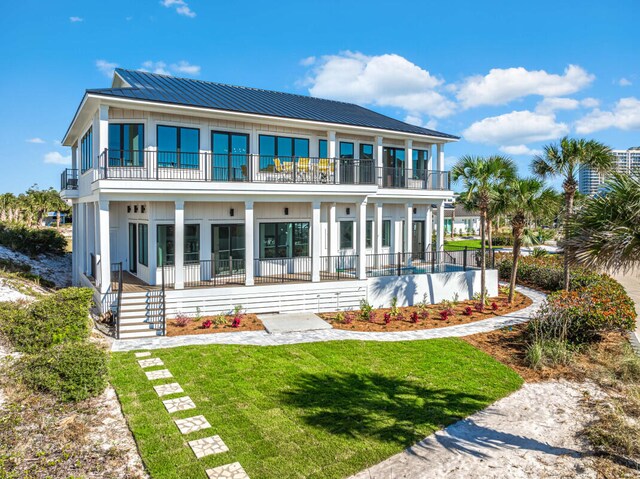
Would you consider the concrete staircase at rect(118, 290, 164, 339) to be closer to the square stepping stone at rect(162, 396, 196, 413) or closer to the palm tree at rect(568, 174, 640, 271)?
the square stepping stone at rect(162, 396, 196, 413)

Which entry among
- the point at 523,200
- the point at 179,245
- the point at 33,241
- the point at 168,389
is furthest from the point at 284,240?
the point at 33,241

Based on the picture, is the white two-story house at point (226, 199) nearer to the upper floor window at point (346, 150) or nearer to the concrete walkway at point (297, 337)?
the upper floor window at point (346, 150)

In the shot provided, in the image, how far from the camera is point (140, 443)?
7.37 m

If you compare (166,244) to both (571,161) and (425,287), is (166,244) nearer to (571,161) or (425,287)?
(425,287)

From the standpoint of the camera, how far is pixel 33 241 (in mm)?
28031

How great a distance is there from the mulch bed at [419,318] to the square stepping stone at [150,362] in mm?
6294

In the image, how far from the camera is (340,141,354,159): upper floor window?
2208cm

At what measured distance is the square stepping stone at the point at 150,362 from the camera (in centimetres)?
1114

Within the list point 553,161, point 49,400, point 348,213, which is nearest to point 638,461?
point 49,400

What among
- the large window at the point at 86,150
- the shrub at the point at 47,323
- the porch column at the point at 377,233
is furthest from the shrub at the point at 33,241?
the porch column at the point at 377,233

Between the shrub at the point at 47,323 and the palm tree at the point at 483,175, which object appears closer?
the shrub at the point at 47,323

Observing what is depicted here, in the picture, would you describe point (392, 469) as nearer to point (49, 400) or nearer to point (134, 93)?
point (49, 400)

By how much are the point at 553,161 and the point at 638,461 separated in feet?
47.0

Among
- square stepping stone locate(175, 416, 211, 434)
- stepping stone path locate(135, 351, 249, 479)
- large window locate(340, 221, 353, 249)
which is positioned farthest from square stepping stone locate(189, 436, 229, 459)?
large window locate(340, 221, 353, 249)
